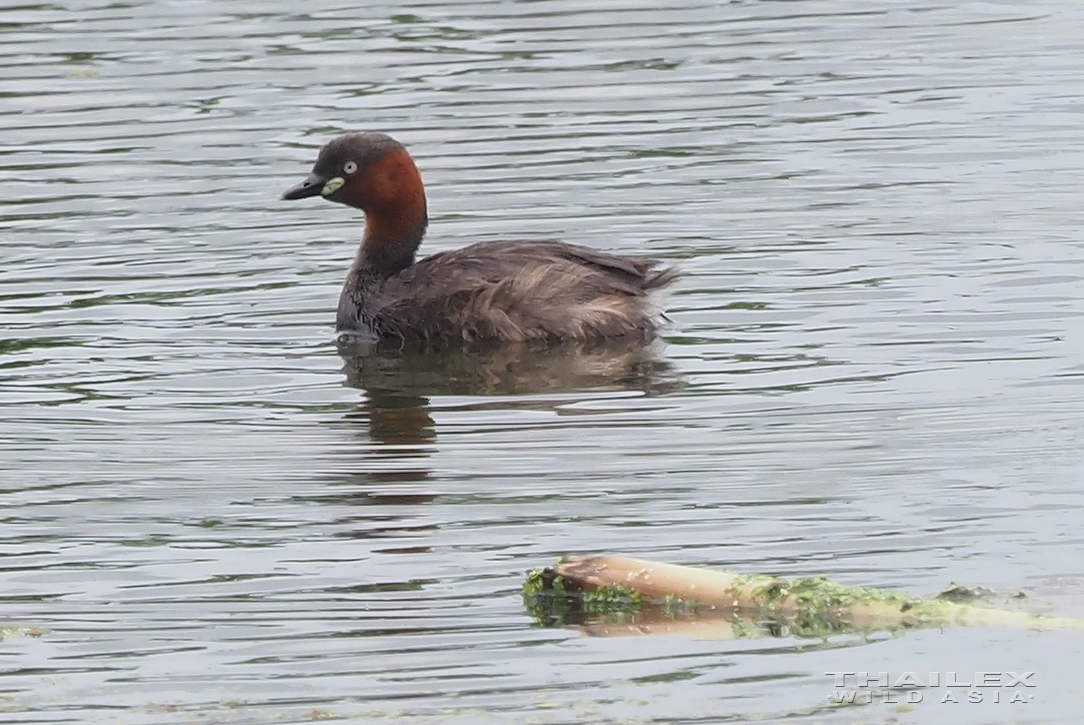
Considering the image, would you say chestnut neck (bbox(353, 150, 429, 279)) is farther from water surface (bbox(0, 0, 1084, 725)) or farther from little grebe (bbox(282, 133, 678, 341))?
water surface (bbox(0, 0, 1084, 725))

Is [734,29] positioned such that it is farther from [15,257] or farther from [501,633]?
[501,633]

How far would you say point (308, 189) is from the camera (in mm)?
11594

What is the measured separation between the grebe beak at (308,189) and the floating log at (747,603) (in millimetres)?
5158

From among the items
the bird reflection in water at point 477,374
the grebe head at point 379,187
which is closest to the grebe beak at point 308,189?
the grebe head at point 379,187

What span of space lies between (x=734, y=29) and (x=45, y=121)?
17.4ft

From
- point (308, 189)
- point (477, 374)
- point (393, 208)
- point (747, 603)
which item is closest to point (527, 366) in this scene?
point (477, 374)

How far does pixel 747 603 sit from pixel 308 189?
557 centimetres

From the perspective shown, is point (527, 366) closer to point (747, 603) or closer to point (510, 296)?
point (510, 296)

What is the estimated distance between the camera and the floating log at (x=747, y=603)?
6422mm

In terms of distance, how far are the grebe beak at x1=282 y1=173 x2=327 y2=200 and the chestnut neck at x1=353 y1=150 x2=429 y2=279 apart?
201 mm

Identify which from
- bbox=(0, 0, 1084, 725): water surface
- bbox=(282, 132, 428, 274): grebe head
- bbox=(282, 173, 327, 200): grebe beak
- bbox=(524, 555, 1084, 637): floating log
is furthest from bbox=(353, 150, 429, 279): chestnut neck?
bbox=(524, 555, 1084, 637): floating log

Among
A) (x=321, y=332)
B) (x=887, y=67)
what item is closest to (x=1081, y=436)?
(x=321, y=332)

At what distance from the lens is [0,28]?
18.3 meters

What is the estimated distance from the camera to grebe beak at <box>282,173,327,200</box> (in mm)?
11555
